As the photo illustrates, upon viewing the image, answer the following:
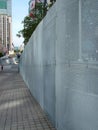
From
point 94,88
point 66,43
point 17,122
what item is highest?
point 66,43

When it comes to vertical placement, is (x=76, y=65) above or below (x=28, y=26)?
below

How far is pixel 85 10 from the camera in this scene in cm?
521

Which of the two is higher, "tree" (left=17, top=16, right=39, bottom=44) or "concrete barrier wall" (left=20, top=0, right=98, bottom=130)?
"tree" (left=17, top=16, right=39, bottom=44)

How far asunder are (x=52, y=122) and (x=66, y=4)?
3049 millimetres

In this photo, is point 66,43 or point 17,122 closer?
point 66,43

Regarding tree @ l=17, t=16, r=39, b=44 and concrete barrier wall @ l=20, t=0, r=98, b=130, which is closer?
concrete barrier wall @ l=20, t=0, r=98, b=130

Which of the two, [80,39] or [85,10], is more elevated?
[85,10]

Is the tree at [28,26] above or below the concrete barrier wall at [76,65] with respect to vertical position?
above

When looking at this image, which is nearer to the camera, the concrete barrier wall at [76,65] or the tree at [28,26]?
the concrete barrier wall at [76,65]

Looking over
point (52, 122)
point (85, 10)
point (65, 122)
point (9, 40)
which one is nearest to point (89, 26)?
point (85, 10)

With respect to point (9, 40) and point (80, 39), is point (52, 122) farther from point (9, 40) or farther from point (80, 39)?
point (9, 40)

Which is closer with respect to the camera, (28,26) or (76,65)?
(76,65)

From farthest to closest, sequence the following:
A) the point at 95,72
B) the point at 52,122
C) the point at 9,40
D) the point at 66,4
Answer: the point at 9,40, the point at 52,122, the point at 66,4, the point at 95,72

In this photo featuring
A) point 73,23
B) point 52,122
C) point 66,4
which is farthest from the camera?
point 52,122
